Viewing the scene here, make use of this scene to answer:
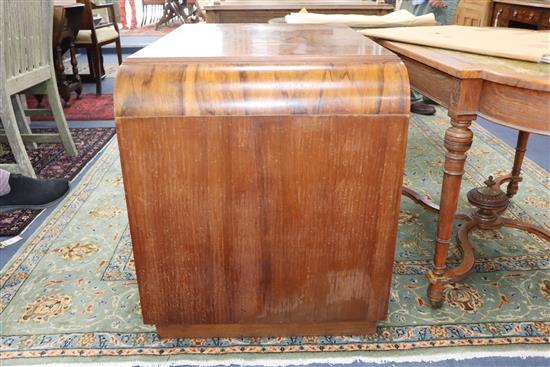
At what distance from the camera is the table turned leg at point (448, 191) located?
43.1 inches

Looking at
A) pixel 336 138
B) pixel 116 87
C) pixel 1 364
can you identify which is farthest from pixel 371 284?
pixel 1 364

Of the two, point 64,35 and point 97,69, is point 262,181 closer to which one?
point 64,35

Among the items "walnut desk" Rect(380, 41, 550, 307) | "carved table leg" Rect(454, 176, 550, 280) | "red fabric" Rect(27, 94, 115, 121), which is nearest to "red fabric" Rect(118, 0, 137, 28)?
"red fabric" Rect(27, 94, 115, 121)

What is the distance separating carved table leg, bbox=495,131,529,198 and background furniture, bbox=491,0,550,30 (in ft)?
5.21

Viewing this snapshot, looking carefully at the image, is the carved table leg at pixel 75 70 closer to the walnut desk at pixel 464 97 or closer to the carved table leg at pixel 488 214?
the walnut desk at pixel 464 97

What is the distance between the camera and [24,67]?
209 centimetres

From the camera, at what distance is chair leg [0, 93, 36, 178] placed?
192cm

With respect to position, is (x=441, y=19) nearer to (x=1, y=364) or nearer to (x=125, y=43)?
(x=1, y=364)

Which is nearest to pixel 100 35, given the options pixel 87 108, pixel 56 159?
pixel 87 108

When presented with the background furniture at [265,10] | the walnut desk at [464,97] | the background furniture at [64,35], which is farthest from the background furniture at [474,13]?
the background furniture at [64,35]

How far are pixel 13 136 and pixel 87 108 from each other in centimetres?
153

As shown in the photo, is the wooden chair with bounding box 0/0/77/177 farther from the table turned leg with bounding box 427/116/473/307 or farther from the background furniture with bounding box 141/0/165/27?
the background furniture with bounding box 141/0/165/27

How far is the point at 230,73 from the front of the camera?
0.95 m

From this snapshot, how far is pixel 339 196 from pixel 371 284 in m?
0.25
